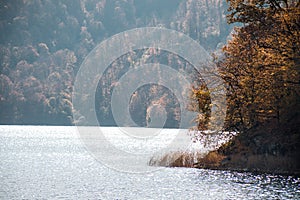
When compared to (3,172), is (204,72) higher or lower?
higher

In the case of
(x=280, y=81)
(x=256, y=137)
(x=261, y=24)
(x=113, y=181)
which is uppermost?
(x=261, y=24)

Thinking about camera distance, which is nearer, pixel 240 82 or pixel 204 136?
pixel 240 82

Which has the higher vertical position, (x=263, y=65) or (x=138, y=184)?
(x=263, y=65)

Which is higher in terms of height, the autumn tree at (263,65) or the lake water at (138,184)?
the autumn tree at (263,65)

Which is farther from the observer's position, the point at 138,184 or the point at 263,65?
the point at 263,65

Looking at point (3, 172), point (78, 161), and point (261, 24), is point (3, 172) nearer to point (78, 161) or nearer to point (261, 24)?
point (78, 161)

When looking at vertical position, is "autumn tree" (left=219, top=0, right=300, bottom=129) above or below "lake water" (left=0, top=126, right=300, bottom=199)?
above

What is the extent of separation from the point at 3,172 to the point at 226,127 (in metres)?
18.8

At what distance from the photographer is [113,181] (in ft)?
153

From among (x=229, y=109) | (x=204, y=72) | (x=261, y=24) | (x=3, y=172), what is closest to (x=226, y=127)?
(x=229, y=109)

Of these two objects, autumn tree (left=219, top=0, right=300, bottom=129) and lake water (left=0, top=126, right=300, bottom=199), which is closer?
lake water (left=0, top=126, right=300, bottom=199)

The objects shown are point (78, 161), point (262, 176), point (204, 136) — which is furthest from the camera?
point (78, 161)

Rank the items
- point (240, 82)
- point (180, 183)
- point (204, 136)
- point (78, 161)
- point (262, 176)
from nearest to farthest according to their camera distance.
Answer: point (180, 183) → point (262, 176) → point (240, 82) → point (204, 136) → point (78, 161)

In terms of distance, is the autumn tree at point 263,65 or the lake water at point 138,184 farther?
the autumn tree at point 263,65
